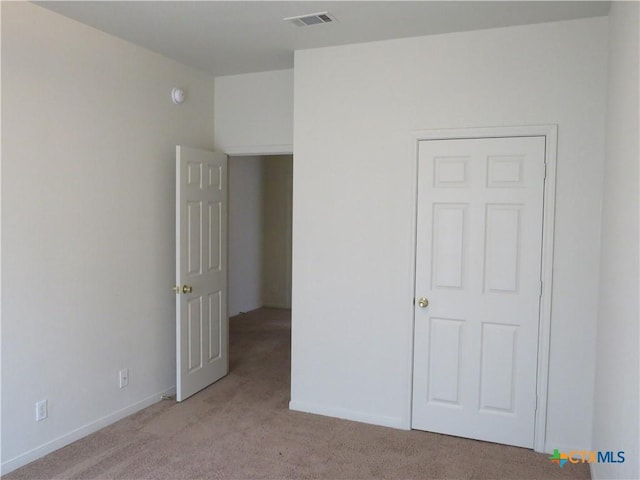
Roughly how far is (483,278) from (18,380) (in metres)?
2.86

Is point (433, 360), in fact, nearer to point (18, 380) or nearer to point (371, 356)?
point (371, 356)

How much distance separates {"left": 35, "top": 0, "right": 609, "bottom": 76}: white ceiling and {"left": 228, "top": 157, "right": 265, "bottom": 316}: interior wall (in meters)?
3.65

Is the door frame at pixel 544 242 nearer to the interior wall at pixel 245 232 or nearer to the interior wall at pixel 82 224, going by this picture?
the interior wall at pixel 82 224

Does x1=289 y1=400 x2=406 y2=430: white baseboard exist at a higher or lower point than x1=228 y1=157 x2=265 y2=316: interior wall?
lower

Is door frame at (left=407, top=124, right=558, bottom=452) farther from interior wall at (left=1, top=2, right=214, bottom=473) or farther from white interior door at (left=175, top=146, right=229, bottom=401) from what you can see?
interior wall at (left=1, top=2, right=214, bottom=473)

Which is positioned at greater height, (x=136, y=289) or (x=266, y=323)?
(x=136, y=289)

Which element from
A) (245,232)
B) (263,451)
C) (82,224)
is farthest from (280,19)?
(245,232)

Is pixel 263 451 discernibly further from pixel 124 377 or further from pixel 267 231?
pixel 267 231

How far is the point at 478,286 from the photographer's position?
327 centimetres

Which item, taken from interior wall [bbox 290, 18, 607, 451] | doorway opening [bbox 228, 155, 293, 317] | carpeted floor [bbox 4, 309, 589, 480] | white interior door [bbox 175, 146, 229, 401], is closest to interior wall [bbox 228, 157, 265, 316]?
doorway opening [bbox 228, 155, 293, 317]

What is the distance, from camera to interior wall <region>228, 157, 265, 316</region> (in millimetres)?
7176

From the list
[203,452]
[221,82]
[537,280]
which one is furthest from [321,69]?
[203,452]

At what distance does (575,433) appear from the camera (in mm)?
3082

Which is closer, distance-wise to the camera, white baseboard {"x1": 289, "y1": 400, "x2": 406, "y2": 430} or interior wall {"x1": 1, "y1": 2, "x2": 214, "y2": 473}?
interior wall {"x1": 1, "y1": 2, "x2": 214, "y2": 473}
